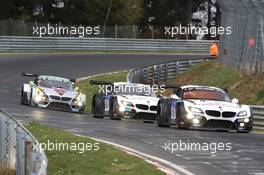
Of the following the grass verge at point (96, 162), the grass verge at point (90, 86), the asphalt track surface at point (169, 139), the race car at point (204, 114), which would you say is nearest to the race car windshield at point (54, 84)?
the asphalt track surface at point (169, 139)

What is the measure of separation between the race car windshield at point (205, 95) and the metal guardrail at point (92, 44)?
29.4m

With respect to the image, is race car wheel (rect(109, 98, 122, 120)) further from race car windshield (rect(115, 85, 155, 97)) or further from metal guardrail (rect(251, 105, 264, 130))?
metal guardrail (rect(251, 105, 264, 130))

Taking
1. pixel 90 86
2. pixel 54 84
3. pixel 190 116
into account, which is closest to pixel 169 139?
pixel 190 116

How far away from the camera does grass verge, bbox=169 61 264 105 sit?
26.7 meters

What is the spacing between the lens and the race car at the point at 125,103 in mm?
20109

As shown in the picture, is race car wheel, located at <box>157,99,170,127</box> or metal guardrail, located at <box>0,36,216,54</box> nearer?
race car wheel, located at <box>157,99,170,127</box>

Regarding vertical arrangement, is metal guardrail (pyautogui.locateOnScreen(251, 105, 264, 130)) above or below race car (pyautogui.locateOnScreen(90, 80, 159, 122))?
below

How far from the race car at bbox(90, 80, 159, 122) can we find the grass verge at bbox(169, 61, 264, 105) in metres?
6.15

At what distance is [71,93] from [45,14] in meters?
45.4

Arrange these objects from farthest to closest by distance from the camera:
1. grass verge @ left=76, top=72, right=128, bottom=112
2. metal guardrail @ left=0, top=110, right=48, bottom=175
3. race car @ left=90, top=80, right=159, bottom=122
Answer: grass verge @ left=76, top=72, right=128, bottom=112 < race car @ left=90, top=80, right=159, bottom=122 < metal guardrail @ left=0, top=110, right=48, bottom=175

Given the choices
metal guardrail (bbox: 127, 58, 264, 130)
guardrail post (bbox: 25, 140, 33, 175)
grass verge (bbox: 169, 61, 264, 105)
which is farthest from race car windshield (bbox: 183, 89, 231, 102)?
metal guardrail (bbox: 127, 58, 264, 130)

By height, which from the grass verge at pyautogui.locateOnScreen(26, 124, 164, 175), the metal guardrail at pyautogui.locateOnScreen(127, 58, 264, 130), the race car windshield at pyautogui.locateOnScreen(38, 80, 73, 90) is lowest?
the grass verge at pyautogui.locateOnScreen(26, 124, 164, 175)

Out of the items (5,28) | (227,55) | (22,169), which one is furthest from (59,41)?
(22,169)

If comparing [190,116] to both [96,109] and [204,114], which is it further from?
[96,109]
